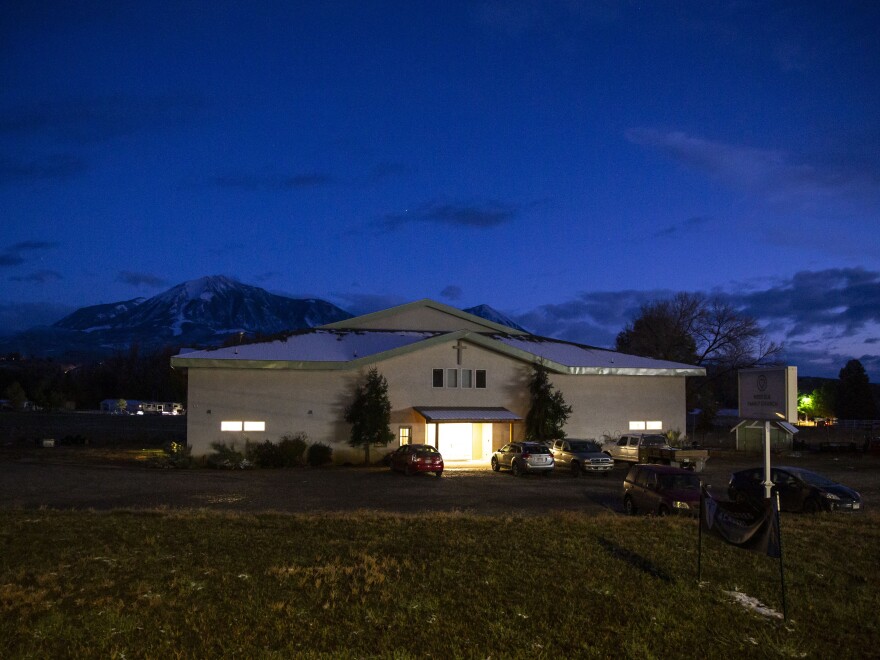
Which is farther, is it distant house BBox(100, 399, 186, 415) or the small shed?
distant house BBox(100, 399, 186, 415)

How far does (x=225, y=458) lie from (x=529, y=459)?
13.0 meters

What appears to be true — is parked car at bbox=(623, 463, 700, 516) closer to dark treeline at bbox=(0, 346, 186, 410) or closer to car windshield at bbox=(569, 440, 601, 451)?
car windshield at bbox=(569, 440, 601, 451)

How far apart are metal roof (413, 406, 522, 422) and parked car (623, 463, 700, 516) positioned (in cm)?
1438

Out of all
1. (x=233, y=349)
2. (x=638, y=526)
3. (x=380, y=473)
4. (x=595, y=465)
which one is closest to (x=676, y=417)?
(x=595, y=465)

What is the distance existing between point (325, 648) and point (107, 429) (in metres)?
58.4

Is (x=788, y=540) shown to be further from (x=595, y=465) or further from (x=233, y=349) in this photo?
(x=233, y=349)

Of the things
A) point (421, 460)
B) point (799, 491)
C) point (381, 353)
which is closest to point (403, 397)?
point (381, 353)

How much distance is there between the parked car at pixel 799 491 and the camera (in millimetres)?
18312

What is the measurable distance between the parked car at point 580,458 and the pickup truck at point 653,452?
7.72ft

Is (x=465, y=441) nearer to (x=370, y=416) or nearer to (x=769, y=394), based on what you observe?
(x=370, y=416)

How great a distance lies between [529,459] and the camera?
94.0ft

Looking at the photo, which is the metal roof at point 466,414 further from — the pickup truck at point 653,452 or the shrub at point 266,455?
the shrub at point 266,455

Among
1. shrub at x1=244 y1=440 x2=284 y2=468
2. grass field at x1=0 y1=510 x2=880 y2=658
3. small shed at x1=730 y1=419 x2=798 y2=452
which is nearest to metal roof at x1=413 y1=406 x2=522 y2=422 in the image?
shrub at x1=244 y1=440 x2=284 y2=468

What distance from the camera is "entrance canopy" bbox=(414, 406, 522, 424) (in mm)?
32669
